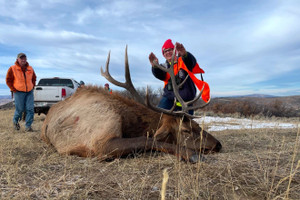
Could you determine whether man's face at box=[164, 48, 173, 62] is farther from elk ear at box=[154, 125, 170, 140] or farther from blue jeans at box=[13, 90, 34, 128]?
blue jeans at box=[13, 90, 34, 128]

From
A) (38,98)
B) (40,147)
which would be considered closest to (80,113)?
(40,147)

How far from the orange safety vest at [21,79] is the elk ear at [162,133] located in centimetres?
479

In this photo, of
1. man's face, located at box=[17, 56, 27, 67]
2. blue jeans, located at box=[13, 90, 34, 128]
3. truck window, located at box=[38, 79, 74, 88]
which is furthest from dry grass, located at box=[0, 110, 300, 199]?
truck window, located at box=[38, 79, 74, 88]

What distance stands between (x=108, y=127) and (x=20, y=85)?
4.39 meters

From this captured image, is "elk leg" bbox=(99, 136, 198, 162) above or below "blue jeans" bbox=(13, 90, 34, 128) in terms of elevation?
below

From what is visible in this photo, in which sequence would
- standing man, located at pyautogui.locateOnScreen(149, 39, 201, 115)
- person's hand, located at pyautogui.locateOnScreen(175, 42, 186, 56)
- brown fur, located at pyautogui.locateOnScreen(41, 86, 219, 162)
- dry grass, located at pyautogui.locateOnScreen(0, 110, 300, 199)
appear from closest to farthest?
dry grass, located at pyautogui.locateOnScreen(0, 110, 300, 199)
brown fur, located at pyautogui.locateOnScreen(41, 86, 219, 162)
person's hand, located at pyautogui.locateOnScreen(175, 42, 186, 56)
standing man, located at pyautogui.locateOnScreen(149, 39, 201, 115)

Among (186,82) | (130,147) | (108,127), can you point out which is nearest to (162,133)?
(130,147)

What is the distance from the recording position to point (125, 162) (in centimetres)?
294

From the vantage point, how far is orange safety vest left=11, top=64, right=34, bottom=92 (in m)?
6.50

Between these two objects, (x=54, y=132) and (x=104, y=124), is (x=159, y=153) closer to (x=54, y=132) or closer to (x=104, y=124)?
(x=104, y=124)

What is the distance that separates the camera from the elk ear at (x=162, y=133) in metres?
3.46

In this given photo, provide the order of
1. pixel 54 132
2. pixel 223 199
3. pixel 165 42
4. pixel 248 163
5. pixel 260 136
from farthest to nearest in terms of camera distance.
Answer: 1. pixel 260 136
2. pixel 165 42
3. pixel 54 132
4. pixel 248 163
5. pixel 223 199

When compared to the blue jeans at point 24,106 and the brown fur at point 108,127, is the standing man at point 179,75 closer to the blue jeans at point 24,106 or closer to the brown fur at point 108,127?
the brown fur at point 108,127

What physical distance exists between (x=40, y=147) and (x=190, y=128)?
2653 millimetres
